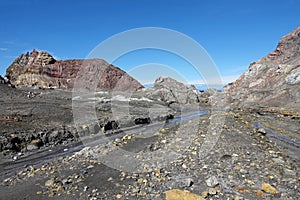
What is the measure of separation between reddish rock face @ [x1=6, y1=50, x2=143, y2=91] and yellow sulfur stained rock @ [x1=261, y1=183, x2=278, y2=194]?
63.2m

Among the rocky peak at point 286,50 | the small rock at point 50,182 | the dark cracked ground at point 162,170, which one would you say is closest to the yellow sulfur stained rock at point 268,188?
the dark cracked ground at point 162,170

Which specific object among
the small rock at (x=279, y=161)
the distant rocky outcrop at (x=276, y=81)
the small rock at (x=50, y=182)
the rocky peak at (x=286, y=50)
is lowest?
the small rock at (x=50, y=182)

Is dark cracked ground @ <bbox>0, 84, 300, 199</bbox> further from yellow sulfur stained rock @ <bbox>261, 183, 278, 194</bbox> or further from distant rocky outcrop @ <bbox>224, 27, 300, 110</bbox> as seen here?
distant rocky outcrop @ <bbox>224, 27, 300, 110</bbox>

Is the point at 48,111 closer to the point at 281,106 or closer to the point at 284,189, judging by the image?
the point at 284,189

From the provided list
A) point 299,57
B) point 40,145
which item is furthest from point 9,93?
point 299,57

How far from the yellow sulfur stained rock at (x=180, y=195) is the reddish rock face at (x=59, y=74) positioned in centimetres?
6297

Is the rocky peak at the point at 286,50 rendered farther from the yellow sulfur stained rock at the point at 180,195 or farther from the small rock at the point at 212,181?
the yellow sulfur stained rock at the point at 180,195

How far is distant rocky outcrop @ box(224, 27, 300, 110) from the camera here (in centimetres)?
4550

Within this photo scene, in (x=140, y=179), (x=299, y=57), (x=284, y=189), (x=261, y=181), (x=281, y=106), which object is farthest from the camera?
(x=299, y=57)

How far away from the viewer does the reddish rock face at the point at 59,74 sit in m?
74.3

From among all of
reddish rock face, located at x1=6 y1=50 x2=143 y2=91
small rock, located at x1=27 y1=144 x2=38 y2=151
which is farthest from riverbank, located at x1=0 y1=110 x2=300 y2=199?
reddish rock face, located at x1=6 y1=50 x2=143 y2=91

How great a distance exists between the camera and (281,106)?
1683 inches

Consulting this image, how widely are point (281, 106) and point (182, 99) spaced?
23.9 metres

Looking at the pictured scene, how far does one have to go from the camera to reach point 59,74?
8238 cm
